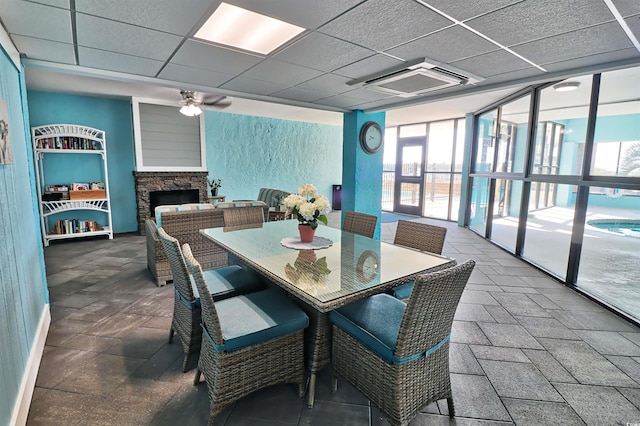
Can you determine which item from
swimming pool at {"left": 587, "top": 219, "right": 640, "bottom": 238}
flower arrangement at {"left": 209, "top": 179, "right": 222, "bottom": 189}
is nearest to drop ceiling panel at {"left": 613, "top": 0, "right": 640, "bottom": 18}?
swimming pool at {"left": 587, "top": 219, "right": 640, "bottom": 238}

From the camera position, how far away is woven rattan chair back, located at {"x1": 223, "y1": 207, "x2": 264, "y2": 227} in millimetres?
3184

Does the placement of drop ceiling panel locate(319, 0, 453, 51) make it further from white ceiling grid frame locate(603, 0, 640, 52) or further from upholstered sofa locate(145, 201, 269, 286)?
upholstered sofa locate(145, 201, 269, 286)

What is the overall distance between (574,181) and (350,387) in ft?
10.7

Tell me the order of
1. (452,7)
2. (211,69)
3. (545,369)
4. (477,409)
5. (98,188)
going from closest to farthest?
(452,7) → (477,409) → (545,369) → (211,69) → (98,188)

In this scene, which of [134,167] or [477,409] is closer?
[477,409]

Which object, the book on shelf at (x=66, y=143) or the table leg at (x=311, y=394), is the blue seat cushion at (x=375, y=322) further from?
the book on shelf at (x=66, y=143)

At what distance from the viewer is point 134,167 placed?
5730mm

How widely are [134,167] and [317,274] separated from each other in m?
5.53

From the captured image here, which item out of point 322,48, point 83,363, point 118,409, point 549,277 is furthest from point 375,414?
point 549,277

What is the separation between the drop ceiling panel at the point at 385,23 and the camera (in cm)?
156

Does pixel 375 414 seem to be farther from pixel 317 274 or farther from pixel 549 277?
pixel 549 277

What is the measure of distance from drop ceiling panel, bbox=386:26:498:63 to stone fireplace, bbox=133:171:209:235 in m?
4.95

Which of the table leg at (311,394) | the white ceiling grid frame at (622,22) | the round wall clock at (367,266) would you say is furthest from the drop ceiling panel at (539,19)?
the table leg at (311,394)

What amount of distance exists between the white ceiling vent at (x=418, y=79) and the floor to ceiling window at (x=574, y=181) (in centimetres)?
149
